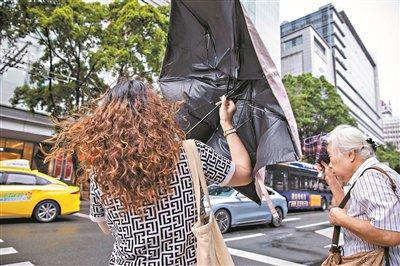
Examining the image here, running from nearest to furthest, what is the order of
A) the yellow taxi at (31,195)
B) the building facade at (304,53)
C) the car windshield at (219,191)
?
1. the yellow taxi at (31,195)
2. the car windshield at (219,191)
3. the building facade at (304,53)

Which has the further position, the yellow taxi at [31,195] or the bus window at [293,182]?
the bus window at [293,182]

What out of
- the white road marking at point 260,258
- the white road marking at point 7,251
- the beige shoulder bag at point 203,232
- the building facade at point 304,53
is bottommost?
the white road marking at point 260,258

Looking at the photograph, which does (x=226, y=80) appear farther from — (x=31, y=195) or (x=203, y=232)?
(x=31, y=195)

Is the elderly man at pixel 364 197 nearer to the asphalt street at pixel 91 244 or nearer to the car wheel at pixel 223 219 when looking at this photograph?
the asphalt street at pixel 91 244

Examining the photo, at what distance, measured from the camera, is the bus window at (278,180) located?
15.1 meters

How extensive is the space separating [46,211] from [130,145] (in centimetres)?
961

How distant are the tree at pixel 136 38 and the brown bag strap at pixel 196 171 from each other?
43.7 feet

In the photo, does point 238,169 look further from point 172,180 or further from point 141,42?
point 141,42

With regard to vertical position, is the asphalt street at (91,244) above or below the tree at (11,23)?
below

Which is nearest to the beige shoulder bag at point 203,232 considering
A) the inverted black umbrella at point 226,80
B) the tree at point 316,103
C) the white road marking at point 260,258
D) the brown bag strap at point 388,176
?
the inverted black umbrella at point 226,80

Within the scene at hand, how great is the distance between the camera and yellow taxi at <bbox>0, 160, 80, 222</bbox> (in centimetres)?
896

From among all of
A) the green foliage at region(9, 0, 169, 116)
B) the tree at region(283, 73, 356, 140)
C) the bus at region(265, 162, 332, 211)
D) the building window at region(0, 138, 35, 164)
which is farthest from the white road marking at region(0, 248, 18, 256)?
the tree at region(283, 73, 356, 140)

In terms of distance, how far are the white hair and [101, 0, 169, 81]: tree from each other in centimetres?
1284

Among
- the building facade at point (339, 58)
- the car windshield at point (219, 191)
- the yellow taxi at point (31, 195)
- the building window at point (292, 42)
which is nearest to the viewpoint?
the yellow taxi at point (31, 195)
